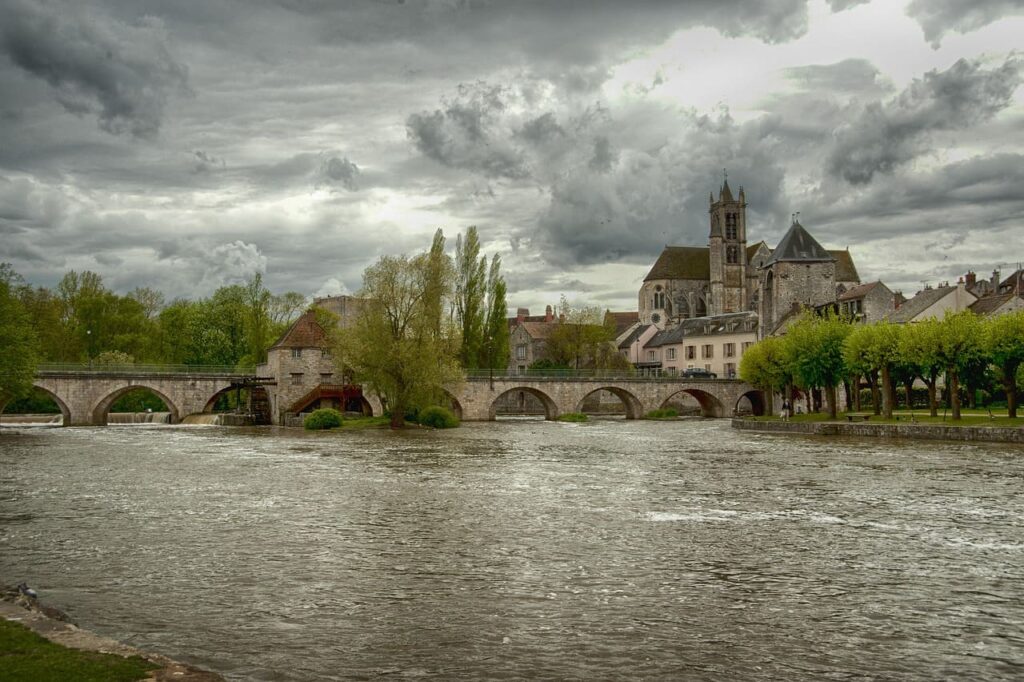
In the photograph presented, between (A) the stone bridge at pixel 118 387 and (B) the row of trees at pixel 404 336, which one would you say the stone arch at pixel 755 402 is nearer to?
(B) the row of trees at pixel 404 336

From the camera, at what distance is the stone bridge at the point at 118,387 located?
65.2 meters

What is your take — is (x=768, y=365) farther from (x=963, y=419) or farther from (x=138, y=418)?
(x=138, y=418)

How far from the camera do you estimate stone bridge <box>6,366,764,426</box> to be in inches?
2591

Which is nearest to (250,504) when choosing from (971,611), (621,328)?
(971,611)

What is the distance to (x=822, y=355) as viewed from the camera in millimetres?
58156

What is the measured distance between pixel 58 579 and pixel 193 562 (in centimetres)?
201

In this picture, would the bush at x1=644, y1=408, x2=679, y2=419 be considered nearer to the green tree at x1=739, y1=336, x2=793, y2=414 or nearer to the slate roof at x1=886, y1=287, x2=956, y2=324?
the green tree at x1=739, y1=336, x2=793, y2=414

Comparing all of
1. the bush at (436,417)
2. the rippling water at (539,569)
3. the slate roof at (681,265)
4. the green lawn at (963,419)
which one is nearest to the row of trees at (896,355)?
the green lawn at (963,419)

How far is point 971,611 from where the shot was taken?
11547 mm

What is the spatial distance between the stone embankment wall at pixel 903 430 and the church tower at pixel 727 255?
2617 inches

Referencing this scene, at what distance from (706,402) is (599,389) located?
1222 cm

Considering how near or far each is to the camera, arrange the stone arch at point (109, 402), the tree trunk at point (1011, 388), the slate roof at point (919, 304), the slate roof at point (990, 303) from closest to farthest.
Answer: the tree trunk at point (1011, 388) → the stone arch at point (109, 402) → the slate roof at point (990, 303) → the slate roof at point (919, 304)

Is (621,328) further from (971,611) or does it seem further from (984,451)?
(971,611)

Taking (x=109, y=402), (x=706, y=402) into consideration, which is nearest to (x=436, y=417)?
(x=109, y=402)
